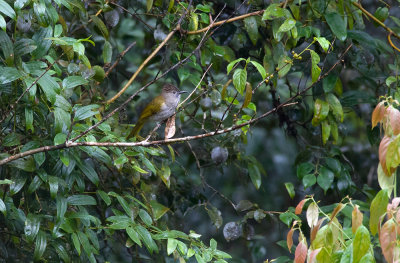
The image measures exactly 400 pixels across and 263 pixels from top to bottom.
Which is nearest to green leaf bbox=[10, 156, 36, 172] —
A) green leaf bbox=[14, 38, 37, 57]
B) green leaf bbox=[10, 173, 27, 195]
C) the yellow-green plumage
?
green leaf bbox=[10, 173, 27, 195]

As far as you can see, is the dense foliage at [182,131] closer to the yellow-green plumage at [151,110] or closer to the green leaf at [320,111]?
the green leaf at [320,111]

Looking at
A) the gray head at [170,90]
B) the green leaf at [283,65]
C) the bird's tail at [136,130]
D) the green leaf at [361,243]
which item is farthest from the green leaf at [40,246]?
the gray head at [170,90]

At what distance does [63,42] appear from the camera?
2555mm

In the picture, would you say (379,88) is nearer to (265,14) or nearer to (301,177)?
(301,177)

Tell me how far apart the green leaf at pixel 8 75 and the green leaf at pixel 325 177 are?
204cm

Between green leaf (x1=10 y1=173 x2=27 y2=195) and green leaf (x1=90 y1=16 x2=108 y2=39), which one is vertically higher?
green leaf (x1=90 y1=16 x2=108 y2=39)

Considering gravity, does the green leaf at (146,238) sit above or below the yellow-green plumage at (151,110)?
above

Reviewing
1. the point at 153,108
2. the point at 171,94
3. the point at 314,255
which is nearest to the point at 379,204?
the point at 314,255

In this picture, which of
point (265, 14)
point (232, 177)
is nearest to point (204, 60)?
point (265, 14)

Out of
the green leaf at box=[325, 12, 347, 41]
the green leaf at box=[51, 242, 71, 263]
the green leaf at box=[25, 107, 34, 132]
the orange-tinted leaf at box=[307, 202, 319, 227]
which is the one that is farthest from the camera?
the green leaf at box=[325, 12, 347, 41]

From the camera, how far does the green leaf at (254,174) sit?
394 centimetres

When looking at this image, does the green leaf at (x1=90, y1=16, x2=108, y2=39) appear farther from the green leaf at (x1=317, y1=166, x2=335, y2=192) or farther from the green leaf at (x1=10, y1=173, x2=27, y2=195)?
the green leaf at (x1=317, y1=166, x2=335, y2=192)

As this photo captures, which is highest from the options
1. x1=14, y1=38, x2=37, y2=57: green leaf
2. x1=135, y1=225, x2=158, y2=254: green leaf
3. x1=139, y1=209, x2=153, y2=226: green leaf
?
x1=14, y1=38, x2=37, y2=57: green leaf

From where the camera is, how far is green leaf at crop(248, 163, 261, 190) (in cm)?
394
